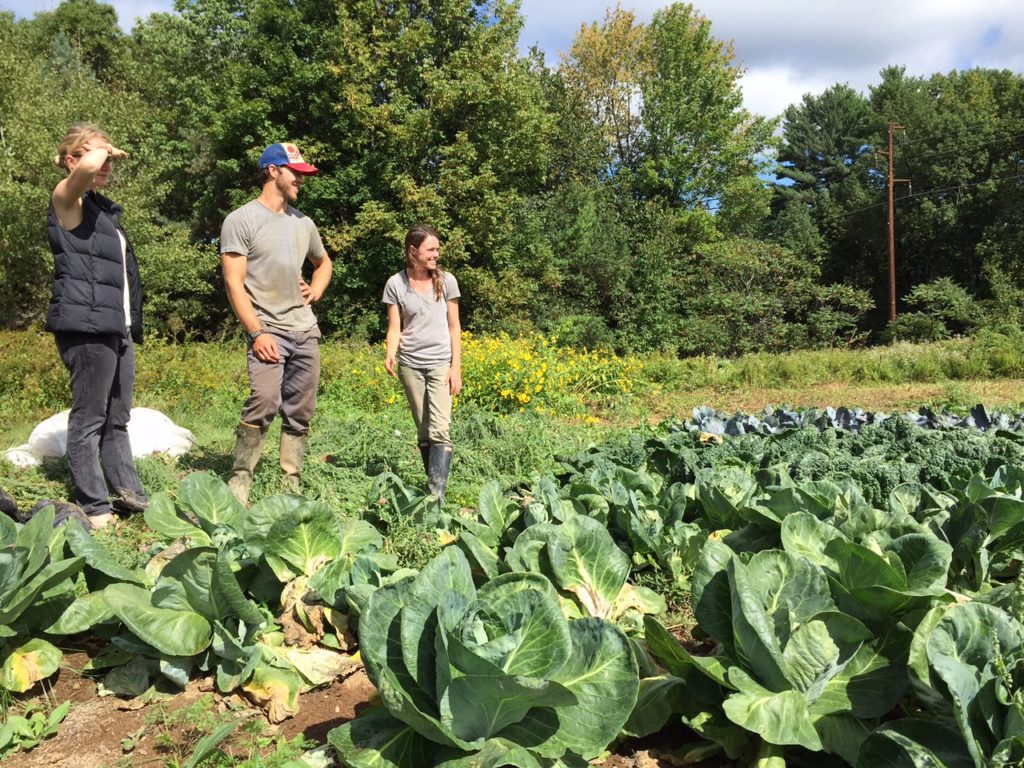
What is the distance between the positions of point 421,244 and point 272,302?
961 millimetres

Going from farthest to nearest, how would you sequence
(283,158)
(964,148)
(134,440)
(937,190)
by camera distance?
(937,190) → (964,148) → (134,440) → (283,158)

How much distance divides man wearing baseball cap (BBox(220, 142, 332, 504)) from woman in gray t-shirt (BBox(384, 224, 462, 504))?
1.76 ft

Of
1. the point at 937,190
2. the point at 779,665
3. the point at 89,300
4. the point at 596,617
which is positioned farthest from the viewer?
the point at 937,190

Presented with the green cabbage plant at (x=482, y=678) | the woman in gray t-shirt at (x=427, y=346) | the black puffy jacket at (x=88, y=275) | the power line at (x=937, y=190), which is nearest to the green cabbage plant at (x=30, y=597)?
the green cabbage plant at (x=482, y=678)

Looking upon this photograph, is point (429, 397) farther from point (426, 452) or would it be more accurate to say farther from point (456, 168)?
point (456, 168)

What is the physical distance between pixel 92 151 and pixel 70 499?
2186 millimetres

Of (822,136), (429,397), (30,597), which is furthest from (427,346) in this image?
(822,136)

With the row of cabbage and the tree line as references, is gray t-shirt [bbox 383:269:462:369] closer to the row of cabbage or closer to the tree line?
the row of cabbage

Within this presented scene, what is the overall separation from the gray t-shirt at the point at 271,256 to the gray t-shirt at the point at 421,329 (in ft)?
1.92

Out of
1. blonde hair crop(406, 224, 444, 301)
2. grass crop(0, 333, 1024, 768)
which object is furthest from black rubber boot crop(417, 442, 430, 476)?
blonde hair crop(406, 224, 444, 301)

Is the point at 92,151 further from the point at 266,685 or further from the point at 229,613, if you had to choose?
the point at 266,685

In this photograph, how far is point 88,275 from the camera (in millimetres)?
3916

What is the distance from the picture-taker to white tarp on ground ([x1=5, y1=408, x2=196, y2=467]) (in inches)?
212

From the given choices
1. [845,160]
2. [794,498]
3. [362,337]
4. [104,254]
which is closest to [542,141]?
[362,337]
